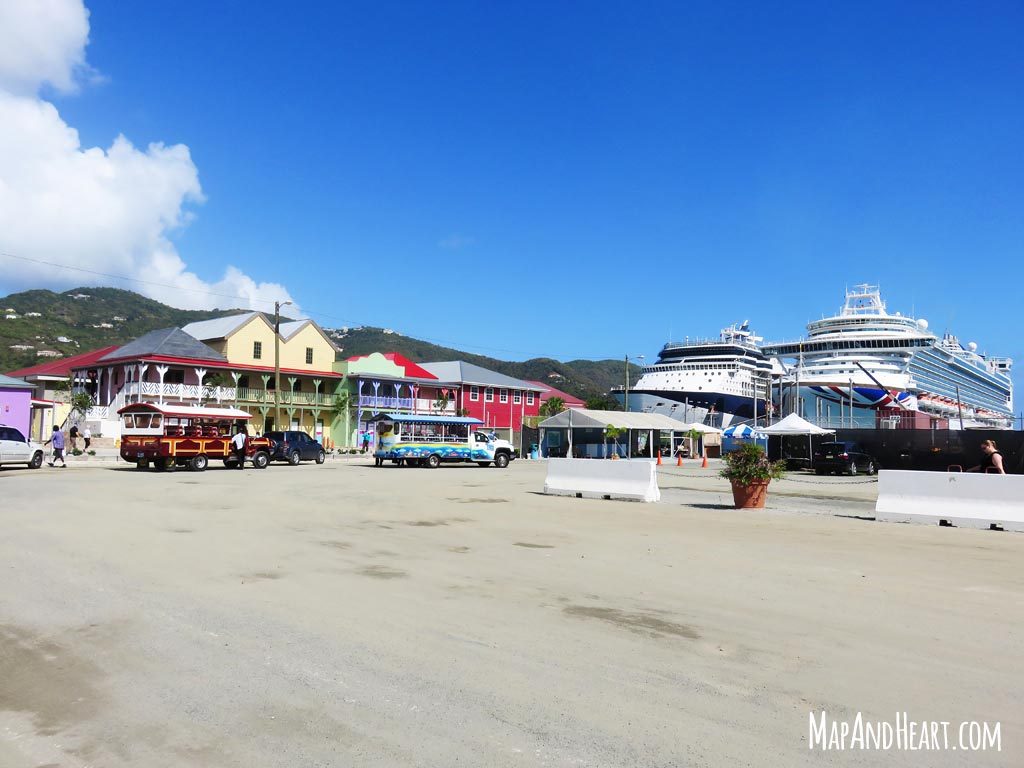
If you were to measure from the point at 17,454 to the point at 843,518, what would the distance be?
27905 millimetres

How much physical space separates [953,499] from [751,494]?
13.4 feet

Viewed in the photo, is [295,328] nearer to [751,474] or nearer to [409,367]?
[409,367]

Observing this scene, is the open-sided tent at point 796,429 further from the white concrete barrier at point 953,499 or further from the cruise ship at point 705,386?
the cruise ship at point 705,386

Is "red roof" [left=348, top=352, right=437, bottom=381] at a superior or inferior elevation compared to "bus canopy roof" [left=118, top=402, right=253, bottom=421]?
superior

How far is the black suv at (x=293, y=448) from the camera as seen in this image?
35.0 metres

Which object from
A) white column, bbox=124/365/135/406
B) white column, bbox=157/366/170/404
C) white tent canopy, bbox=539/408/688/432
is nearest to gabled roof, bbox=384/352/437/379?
white column, bbox=157/366/170/404

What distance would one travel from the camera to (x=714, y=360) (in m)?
80.2

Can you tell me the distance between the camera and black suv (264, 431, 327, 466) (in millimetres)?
35031

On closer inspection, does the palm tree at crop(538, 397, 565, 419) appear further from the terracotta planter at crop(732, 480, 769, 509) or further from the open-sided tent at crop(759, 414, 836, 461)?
the terracotta planter at crop(732, 480, 769, 509)

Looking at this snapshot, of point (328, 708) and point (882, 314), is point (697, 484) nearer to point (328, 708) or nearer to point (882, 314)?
point (328, 708)

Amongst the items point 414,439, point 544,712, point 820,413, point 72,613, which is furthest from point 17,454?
point 820,413

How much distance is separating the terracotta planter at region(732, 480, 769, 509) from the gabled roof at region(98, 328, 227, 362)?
4193 centimetres

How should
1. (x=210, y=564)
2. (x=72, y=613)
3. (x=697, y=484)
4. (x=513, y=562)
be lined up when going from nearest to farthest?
(x=72, y=613) < (x=210, y=564) < (x=513, y=562) < (x=697, y=484)

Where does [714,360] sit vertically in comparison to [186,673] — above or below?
above
